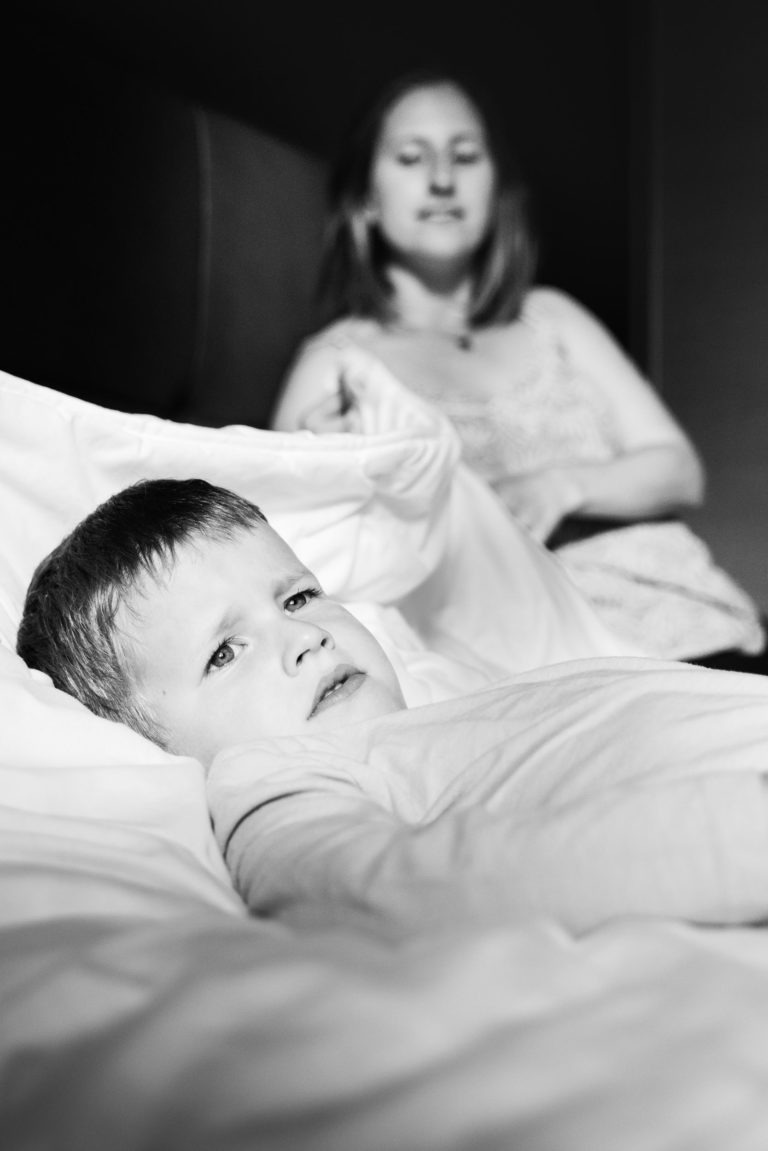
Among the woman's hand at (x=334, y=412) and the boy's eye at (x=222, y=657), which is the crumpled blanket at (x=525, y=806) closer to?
the boy's eye at (x=222, y=657)

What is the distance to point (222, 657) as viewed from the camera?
79 centimetres

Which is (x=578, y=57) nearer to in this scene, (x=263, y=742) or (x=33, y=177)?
(x=33, y=177)

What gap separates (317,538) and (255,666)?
312 mm

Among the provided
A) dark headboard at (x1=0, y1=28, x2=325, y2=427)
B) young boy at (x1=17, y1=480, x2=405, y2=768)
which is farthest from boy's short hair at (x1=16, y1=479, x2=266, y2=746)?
dark headboard at (x1=0, y1=28, x2=325, y2=427)

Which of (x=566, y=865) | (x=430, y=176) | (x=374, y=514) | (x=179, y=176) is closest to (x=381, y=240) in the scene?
(x=430, y=176)

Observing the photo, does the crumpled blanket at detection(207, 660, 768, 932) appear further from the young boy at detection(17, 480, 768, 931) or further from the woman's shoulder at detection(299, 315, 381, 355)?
the woman's shoulder at detection(299, 315, 381, 355)

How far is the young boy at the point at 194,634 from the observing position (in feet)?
2.53

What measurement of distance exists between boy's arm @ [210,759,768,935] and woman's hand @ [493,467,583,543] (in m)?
0.92

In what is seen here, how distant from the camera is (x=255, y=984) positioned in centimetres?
41

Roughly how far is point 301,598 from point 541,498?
66 cm

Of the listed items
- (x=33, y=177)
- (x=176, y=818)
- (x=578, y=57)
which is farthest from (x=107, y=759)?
(x=578, y=57)

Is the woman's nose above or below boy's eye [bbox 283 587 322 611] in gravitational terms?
above

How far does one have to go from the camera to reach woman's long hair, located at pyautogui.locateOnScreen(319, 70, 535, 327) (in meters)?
1.75

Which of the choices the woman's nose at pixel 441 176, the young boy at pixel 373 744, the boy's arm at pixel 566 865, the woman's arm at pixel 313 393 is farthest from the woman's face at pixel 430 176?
the boy's arm at pixel 566 865
